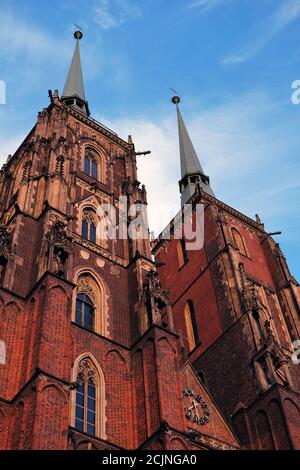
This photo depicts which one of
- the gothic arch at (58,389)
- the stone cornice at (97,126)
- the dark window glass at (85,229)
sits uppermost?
the stone cornice at (97,126)

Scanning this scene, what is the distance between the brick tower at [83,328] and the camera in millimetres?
17031

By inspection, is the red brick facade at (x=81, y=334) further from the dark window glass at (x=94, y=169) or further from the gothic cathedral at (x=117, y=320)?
the dark window glass at (x=94, y=169)

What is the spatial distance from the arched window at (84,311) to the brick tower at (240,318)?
4667mm

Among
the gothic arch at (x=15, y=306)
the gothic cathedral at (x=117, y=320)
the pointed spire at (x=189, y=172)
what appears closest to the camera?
the gothic cathedral at (x=117, y=320)

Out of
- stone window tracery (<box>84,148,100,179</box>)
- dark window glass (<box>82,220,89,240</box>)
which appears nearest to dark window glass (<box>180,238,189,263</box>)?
stone window tracery (<box>84,148,100,179</box>)

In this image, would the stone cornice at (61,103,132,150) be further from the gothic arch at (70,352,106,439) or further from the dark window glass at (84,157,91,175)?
the gothic arch at (70,352,106,439)

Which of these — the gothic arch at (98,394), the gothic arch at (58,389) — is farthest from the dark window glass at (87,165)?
the gothic arch at (58,389)

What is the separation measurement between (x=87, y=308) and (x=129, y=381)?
332cm

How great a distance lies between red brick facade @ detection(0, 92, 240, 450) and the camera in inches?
666

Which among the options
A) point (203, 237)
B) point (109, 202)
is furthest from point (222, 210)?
point (109, 202)

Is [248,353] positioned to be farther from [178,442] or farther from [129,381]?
[178,442]

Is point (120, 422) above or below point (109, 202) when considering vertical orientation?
below

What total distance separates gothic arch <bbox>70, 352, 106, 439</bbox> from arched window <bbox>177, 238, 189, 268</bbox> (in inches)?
667

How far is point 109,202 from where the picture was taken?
1150 inches
